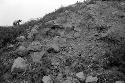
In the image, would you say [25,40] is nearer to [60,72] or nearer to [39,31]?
[39,31]

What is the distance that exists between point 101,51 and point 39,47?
2.94 m

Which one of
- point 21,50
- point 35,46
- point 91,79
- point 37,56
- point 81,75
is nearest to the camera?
point 91,79

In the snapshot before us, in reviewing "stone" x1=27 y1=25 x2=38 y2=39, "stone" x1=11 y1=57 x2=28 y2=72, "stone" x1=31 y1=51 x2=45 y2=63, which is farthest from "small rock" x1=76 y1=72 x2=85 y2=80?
"stone" x1=27 y1=25 x2=38 y2=39

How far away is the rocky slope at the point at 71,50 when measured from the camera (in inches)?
331

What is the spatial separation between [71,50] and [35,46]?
1.83 m

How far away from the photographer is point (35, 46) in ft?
34.0

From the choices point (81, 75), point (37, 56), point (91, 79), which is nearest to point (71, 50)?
point (37, 56)

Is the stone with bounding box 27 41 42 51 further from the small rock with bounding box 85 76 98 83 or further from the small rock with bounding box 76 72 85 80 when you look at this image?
the small rock with bounding box 85 76 98 83

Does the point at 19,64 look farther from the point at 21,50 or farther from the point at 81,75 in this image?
the point at 81,75

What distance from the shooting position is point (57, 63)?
915 cm

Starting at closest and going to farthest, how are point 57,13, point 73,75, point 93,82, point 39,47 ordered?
1. point 93,82
2. point 73,75
3. point 39,47
4. point 57,13

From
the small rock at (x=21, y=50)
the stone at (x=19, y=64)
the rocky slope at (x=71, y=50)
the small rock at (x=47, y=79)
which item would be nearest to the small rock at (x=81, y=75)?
the rocky slope at (x=71, y=50)

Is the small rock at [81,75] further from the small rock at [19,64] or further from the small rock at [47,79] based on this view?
the small rock at [19,64]

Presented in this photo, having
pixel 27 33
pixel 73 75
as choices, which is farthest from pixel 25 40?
pixel 73 75
